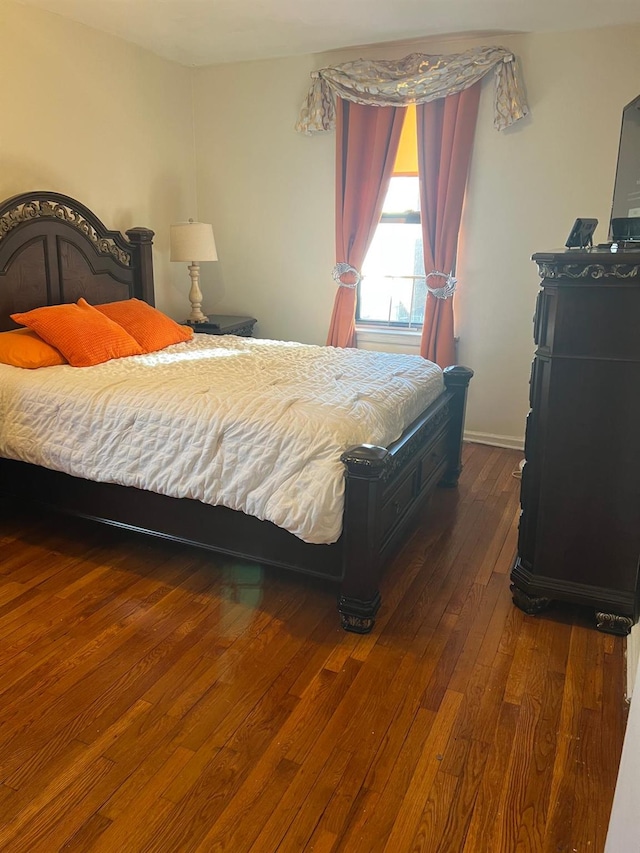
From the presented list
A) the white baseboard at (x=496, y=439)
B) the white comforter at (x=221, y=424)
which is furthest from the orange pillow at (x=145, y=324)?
the white baseboard at (x=496, y=439)

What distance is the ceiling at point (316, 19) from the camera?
3.41 meters

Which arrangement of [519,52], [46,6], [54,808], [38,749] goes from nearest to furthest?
[54,808]
[38,749]
[46,6]
[519,52]

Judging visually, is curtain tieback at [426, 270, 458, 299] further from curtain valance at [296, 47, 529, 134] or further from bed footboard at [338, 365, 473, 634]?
bed footboard at [338, 365, 473, 634]

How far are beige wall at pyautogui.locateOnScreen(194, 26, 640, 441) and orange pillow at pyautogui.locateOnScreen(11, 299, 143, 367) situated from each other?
1.72 metres

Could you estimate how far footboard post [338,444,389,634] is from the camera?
2189 mm

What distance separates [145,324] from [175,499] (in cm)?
147

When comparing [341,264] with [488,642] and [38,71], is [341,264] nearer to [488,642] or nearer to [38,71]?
[38,71]

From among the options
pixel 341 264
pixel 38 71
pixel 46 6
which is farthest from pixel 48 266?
pixel 341 264

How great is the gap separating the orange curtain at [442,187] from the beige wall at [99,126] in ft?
5.94

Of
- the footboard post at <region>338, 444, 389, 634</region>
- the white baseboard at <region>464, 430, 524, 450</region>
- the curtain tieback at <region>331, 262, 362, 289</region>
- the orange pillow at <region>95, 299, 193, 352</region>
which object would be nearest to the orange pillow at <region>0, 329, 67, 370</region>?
the orange pillow at <region>95, 299, 193, 352</region>

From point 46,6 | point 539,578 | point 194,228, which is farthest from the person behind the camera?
point 194,228

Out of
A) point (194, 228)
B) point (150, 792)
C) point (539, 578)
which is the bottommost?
point (150, 792)

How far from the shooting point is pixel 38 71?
11.8ft

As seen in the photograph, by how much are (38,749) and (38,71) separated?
3488mm
